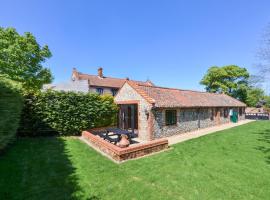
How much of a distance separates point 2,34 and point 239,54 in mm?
31308

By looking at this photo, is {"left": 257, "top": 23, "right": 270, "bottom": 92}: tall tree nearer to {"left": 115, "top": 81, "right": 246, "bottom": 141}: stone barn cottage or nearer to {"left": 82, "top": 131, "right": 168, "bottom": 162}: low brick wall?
{"left": 115, "top": 81, "right": 246, "bottom": 141}: stone barn cottage

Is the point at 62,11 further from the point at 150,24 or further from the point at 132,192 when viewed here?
the point at 132,192

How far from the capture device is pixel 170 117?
45.4 feet

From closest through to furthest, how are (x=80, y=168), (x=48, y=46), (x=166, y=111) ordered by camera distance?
(x=80, y=168) < (x=166, y=111) < (x=48, y=46)

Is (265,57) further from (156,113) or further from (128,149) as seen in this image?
(128,149)

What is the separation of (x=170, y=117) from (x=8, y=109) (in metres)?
11.3

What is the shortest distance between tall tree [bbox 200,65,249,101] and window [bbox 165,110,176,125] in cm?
3430

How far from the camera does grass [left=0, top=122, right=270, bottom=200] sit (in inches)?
191

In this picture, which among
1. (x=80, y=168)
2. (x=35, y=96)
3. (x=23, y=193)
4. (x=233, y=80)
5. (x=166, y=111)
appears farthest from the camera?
(x=233, y=80)

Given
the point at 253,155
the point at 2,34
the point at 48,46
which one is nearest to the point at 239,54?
the point at 253,155

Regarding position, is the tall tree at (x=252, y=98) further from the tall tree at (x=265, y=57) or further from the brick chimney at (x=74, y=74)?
the brick chimney at (x=74, y=74)

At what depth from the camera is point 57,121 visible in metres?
12.4

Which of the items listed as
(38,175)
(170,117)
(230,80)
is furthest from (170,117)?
(230,80)

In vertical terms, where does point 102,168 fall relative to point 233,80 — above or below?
below
